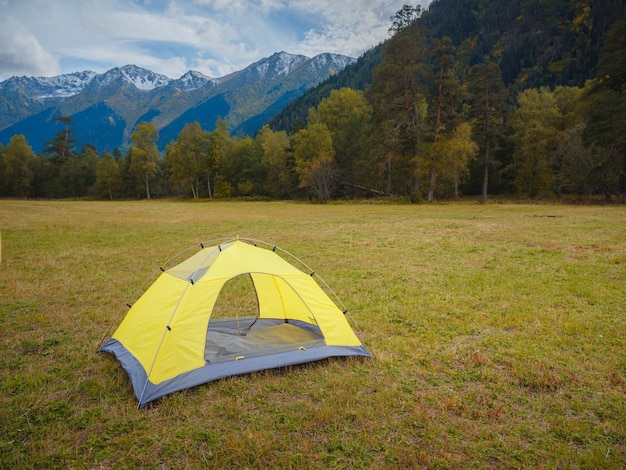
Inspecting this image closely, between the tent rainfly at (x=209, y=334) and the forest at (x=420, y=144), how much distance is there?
3628 cm

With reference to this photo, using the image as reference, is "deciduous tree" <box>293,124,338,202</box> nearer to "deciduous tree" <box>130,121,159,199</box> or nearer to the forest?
the forest

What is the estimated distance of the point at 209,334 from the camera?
650 centimetres

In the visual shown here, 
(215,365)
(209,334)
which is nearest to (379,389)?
(215,365)

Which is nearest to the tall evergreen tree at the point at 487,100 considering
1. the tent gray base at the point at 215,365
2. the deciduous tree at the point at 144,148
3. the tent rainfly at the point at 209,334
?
the tent rainfly at the point at 209,334

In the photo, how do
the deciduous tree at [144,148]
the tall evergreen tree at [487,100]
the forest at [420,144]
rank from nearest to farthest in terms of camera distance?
the forest at [420,144] → the tall evergreen tree at [487,100] → the deciduous tree at [144,148]

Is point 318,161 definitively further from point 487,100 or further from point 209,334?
point 209,334

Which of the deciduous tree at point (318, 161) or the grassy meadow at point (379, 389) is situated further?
the deciduous tree at point (318, 161)

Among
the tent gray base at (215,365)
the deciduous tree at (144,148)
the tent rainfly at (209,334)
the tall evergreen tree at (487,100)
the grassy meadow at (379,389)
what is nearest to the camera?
the grassy meadow at (379,389)

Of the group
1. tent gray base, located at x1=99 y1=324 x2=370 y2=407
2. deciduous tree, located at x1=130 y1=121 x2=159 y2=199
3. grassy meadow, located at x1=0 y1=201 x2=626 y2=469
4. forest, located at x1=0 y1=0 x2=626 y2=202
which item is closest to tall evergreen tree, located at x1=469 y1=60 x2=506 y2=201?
forest, located at x1=0 y1=0 x2=626 y2=202

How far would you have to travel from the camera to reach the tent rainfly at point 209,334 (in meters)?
4.98

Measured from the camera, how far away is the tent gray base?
4695 millimetres

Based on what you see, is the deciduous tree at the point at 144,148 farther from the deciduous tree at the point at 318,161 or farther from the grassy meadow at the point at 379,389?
the grassy meadow at the point at 379,389

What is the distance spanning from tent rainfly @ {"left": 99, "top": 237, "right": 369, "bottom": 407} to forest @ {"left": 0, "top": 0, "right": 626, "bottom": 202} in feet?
119

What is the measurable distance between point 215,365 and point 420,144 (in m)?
39.1
